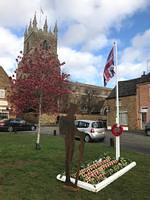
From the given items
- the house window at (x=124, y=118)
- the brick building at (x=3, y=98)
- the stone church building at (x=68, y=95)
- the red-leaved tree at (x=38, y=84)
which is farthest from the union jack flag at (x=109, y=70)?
the brick building at (x=3, y=98)

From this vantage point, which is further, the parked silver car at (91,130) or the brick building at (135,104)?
the brick building at (135,104)

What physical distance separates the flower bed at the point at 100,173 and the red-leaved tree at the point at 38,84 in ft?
22.8

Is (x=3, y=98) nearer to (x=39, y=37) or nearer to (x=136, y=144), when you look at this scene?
(x=136, y=144)

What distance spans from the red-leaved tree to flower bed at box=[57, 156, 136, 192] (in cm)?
694

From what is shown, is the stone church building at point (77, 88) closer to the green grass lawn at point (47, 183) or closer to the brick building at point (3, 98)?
the brick building at point (3, 98)

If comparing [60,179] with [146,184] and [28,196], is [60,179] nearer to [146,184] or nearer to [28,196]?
[28,196]

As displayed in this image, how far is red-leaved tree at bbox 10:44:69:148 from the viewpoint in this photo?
16.5 meters

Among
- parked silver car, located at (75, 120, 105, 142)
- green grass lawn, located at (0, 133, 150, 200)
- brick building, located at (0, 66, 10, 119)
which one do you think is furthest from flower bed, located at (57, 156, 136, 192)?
brick building, located at (0, 66, 10, 119)

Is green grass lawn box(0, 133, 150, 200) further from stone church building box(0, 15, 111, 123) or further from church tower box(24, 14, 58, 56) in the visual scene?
church tower box(24, 14, 58, 56)

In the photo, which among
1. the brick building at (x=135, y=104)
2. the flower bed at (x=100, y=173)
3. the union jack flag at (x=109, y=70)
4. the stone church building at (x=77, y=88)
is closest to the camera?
the flower bed at (x=100, y=173)

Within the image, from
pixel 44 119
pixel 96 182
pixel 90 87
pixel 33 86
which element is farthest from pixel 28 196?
pixel 90 87

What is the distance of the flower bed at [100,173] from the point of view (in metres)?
8.23

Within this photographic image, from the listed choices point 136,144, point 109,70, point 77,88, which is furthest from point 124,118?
point 77,88

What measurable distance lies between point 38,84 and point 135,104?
82.1 ft
